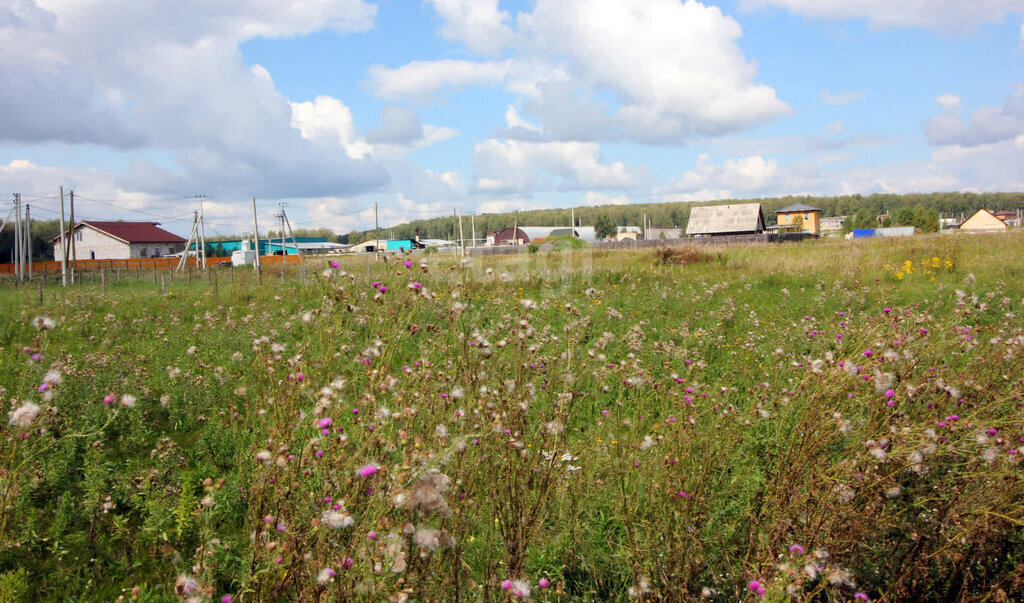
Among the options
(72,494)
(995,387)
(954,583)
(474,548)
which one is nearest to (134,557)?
(72,494)

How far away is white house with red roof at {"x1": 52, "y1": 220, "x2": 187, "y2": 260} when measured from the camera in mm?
57969

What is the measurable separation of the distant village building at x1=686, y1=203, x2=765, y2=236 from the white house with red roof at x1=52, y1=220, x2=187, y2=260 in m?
53.6

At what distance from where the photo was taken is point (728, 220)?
177 ft

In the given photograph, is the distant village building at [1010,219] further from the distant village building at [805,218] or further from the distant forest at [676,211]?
the distant village building at [805,218]

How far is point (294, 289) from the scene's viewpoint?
42.4ft

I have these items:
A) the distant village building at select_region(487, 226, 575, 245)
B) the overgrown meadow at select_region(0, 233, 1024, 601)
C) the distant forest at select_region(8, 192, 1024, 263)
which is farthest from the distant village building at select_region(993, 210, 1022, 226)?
the overgrown meadow at select_region(0, 233, 1024, 601)

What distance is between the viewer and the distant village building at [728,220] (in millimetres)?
52375

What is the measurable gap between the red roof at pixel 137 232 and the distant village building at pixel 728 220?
175 ft

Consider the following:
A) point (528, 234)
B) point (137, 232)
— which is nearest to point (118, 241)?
point (137, 232)

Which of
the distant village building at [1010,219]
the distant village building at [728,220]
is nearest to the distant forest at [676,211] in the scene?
the distant village building at [1010,219]

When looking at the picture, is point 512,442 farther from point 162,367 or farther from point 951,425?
point 162,367

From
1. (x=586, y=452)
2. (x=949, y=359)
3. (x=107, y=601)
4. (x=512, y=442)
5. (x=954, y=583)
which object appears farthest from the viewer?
A: (x=949, y=359)

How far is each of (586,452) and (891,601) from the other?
5.23 feet

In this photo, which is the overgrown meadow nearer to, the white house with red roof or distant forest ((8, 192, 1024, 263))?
the white house with red roof
